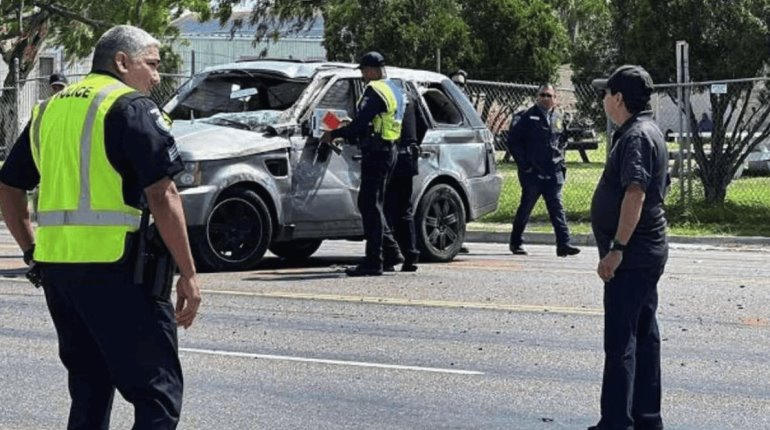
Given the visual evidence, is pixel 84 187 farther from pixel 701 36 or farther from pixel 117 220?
pixel 701 36

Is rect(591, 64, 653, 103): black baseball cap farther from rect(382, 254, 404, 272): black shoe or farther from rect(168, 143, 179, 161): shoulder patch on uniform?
rect(382, 254, 404, 272): black shoe

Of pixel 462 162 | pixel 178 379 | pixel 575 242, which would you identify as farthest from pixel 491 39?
pixel 178 379

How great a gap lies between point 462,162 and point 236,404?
24.3ft

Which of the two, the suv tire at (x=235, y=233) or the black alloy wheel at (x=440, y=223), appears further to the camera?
the black alloy wheel at (x=440, y=223)

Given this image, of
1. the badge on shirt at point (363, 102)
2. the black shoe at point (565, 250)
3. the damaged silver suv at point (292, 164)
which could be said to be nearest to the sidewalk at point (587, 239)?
the black shoe at point (565, 250)

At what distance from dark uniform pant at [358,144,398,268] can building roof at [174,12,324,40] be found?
3234cm

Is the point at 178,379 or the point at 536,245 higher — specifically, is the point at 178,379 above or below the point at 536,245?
above

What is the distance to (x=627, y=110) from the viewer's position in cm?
680

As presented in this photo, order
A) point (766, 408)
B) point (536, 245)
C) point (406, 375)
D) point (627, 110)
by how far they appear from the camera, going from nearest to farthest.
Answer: point (627, 110) < point (766, 408) < point (406, 375) < point (536, 245)

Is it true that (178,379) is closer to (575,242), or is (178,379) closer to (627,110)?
(627,110)

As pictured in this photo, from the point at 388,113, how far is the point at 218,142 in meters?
1.50

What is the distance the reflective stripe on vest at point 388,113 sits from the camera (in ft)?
41.5

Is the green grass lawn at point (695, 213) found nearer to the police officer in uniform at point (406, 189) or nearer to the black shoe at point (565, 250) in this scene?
the black shoe at point (565, 250)

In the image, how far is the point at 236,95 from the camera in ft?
45.4
